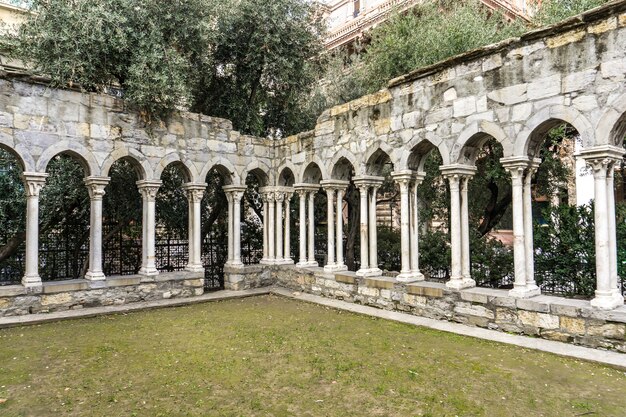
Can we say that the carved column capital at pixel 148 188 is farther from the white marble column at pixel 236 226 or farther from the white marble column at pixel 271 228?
the white marble column at pixel 271 228

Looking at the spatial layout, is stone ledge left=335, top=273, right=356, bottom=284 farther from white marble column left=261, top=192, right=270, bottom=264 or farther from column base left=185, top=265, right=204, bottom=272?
column base left=185, top=265, right=204, bottom=272

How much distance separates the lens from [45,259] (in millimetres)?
11219

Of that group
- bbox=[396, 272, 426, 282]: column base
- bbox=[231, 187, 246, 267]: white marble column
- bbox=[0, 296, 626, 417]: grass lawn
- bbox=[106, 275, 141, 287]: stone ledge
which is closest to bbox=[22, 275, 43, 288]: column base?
bbox=[0, 296, 626, 417]: grass lawn

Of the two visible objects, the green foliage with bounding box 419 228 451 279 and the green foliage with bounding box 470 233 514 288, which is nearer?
the green foliage with bounding box 470 233 514 288

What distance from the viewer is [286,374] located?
524 cm

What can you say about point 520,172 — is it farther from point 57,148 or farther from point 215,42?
point 215,42

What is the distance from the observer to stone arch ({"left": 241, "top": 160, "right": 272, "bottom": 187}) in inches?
467

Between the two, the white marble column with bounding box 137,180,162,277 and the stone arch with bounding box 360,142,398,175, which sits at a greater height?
the stone arch with bounding box 360,142,398,175

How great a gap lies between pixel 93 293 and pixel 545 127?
30.2ft

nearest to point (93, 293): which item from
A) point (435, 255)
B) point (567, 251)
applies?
point (435, 255)

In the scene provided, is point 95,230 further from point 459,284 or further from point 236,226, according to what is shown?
point 459,284

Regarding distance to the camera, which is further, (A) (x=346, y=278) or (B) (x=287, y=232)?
(B) (x=287, y=232)

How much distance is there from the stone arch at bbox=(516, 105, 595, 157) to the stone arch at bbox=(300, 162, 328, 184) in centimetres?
526

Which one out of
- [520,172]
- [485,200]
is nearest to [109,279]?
[520,172]
